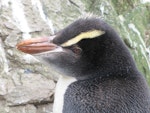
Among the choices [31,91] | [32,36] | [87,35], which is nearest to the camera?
[87,35]

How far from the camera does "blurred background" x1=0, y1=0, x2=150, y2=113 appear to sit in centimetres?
331

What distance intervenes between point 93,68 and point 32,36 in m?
1.52

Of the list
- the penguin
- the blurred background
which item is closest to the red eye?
→ the penguin

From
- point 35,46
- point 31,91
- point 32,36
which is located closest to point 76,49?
point 35,46

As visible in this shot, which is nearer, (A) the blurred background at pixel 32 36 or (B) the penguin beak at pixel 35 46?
(B) the penguin beak at pixel 35 46

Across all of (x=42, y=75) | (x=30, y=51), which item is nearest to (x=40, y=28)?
(x=42, y=75)

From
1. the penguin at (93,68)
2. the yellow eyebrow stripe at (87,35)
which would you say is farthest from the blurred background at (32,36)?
the yellow eyebrow stripe at (87,35)

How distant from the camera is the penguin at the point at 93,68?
1.99 meters

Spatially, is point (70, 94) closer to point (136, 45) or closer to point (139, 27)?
point (136, 45)

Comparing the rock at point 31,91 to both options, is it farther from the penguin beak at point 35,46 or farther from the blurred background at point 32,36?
the penguin beak at point 35,46

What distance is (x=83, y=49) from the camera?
2002mm

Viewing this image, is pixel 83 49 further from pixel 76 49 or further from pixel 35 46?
pixel 35 46

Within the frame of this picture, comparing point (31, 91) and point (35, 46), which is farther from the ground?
point (35, 46)

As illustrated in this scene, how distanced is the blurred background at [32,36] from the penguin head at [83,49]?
1291 millimetres
